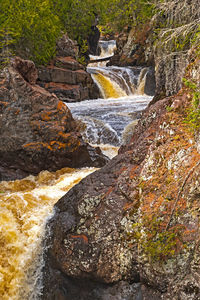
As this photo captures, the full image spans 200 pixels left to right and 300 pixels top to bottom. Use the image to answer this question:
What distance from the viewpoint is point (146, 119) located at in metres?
4.50

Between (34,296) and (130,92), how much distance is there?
15.5 m

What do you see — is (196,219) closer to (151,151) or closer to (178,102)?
(151,151)

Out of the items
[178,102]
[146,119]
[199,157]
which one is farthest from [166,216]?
[146,119]

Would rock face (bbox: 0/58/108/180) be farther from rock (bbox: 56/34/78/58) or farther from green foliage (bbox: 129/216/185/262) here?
rock (bbox: 56/34/78/58)

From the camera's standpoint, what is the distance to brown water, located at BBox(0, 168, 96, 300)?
3.61 metres

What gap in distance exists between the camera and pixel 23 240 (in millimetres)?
3980

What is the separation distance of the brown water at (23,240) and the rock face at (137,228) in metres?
0.30

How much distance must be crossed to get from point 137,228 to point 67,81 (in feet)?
47.3

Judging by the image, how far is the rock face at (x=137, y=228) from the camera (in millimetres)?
2443

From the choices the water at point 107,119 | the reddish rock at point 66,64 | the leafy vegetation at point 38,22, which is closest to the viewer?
the water at point 107,119

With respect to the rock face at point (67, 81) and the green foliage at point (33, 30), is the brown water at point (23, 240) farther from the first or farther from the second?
the green foliage at point (33, 30)

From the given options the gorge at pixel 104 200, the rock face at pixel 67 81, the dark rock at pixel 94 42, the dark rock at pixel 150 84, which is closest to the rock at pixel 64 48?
the rock face at pixel 67 81

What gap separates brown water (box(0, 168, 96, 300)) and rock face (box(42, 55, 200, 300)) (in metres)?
0.30

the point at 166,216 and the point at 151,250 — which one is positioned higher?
the point at 166,216
